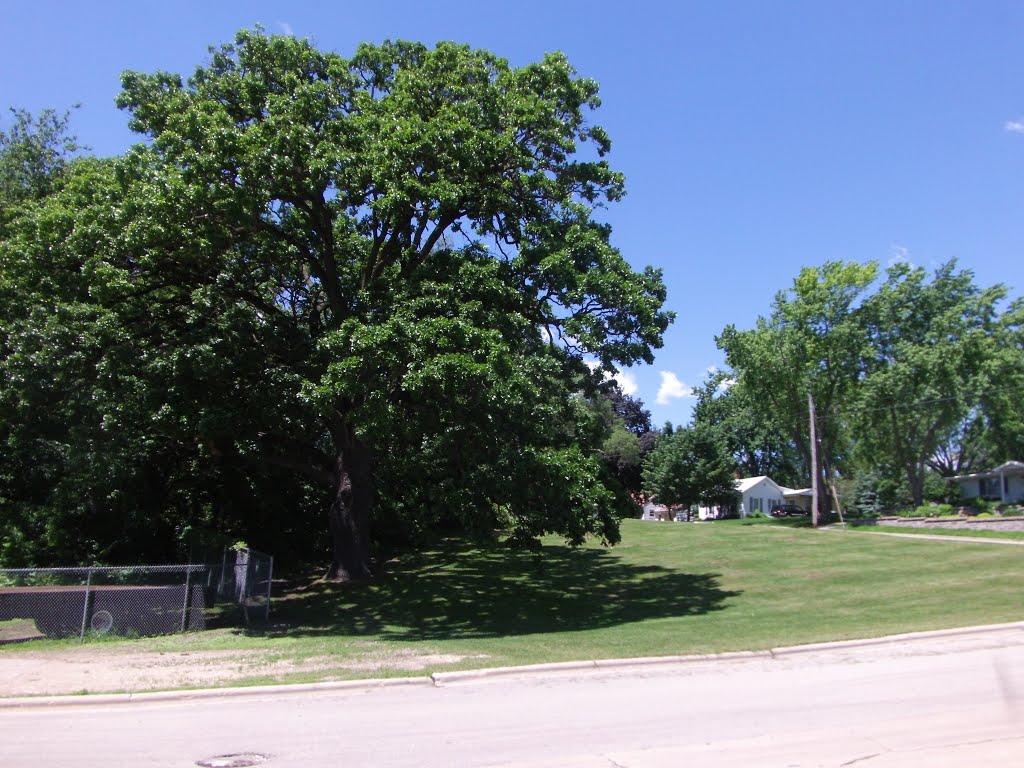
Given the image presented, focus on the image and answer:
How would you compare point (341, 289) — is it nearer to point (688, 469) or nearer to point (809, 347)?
point (809, 347)

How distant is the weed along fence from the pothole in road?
9.23 m

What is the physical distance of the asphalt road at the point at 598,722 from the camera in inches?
263

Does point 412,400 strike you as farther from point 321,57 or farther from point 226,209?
point 321,57

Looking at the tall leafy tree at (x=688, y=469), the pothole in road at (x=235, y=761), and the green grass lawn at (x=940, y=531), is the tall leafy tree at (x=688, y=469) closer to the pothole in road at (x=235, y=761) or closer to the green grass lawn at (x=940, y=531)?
the green grass lawn at (x=940, y=531)

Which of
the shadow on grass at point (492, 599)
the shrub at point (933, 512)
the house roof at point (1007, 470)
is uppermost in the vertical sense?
the house roof at point (1007, 470)

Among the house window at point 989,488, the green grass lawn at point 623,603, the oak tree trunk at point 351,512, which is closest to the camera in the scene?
the green grass lawn at point 623,603

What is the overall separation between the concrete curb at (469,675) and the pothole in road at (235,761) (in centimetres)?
294

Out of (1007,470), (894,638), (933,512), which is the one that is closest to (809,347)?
(933,512)

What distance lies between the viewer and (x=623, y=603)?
19.3m

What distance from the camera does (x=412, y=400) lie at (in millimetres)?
16906

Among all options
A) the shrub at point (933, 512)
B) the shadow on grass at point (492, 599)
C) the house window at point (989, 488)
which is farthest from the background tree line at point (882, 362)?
the shadow on grass at point (492, 599)

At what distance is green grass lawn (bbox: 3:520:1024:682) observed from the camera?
13.1 metres

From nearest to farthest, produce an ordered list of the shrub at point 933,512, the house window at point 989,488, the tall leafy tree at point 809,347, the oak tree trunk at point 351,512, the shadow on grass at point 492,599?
the shadow on grass at point 492,599 → the oak tree trunk at point 351,512 → the shrub at point 933,512 → the tall leafy tree at point 809,347 → the house window at point 989,488

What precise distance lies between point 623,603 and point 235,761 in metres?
13.8
